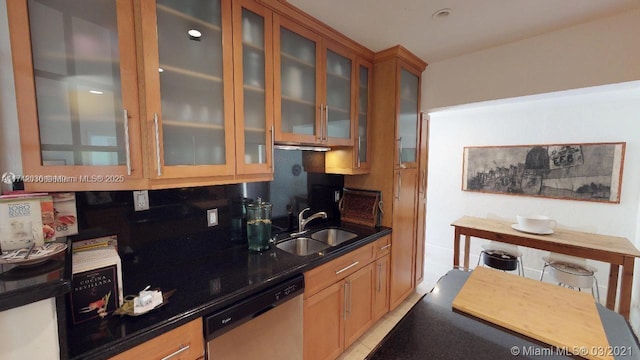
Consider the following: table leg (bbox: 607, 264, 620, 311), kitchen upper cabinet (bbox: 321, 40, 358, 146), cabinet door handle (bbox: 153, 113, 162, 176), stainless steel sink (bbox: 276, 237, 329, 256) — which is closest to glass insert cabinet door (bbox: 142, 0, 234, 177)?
cabinet door handle (bbox: 153, 113, 162, 176)

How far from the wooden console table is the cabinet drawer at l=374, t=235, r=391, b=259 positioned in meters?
1.16

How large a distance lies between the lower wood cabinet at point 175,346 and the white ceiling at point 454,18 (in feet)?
6.13

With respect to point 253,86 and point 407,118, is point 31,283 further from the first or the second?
point 407,118

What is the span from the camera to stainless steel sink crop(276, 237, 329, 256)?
78.8 inches

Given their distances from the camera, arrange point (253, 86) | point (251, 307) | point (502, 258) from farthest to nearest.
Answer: point (502, 258), point (253, 86), point (251, 307)

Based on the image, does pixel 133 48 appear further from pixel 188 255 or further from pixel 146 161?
pixel 188 255

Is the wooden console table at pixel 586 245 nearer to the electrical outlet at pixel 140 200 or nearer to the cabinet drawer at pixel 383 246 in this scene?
the cabinet drawer at pixel 383 246

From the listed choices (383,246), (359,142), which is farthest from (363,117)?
(383,246)

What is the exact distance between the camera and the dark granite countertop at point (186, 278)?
0.86 meters

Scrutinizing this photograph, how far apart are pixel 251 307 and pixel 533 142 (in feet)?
13.1

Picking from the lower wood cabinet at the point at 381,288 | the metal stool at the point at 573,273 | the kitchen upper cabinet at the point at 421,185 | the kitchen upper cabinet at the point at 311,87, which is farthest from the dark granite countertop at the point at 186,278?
the metal stool at the point at 573,273

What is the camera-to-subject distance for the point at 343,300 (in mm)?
1803

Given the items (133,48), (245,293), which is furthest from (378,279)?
(133,48)

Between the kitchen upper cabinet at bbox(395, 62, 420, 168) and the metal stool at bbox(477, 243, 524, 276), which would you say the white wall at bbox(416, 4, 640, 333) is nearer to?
the kitchen upper cabinet at bbox(395, 62, 420, 168)
